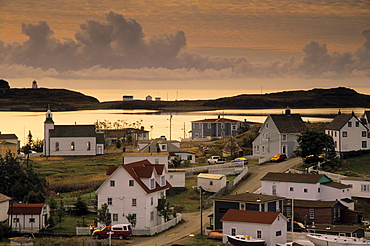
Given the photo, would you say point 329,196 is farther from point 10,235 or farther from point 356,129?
point 10,235

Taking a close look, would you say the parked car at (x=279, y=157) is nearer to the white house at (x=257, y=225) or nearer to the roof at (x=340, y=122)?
the roof at (x=340, y=122)

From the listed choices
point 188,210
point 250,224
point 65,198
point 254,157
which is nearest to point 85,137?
point 254,157

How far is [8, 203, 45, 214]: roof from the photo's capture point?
46934 millimetres

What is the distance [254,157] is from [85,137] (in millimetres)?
30650

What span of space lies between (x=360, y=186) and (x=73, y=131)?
53.8 metres

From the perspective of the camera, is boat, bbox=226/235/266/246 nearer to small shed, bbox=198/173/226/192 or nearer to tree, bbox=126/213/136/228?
tree, bbox=126/213/136/228

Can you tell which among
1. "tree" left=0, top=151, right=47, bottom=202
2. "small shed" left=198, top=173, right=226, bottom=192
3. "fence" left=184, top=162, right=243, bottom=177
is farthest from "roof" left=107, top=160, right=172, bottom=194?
"fence" left=184, top=162, right=243, bottom=177

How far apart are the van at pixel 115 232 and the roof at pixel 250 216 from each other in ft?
23.5

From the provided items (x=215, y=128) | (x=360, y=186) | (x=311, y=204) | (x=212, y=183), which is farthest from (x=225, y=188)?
(x=215, y=128)

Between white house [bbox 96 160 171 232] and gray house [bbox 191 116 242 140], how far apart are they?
226 feet

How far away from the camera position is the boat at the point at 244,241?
A: 139ft

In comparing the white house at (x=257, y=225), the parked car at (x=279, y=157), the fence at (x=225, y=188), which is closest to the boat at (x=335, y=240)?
the white house at (x=257, y=225)

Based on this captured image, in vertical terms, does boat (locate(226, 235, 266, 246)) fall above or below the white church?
below

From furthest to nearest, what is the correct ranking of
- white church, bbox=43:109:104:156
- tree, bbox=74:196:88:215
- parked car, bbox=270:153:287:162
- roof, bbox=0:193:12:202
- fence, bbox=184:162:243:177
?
1. white church, bbox=43:109:104:156
2. parked car, bbox=270:153:287:162
3. fence, bbox=184:162:243:177
4. tree, bbox=74:196:88:215
5. roof, bbox=0:193:12:202
